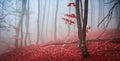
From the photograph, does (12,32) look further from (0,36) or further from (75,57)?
(75,57)

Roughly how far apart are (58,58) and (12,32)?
52.6m

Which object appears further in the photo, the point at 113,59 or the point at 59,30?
the point at 59,30

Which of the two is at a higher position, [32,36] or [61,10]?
[61,10]

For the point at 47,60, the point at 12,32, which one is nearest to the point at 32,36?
the point at 12,32

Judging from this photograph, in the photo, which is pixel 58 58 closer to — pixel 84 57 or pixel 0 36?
pixel 84 57

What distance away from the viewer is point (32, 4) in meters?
106

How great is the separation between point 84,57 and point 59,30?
52600 millimetres

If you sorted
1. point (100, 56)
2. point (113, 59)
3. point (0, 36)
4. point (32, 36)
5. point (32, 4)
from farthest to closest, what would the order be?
point (32, 4) < point (32, 36) < point (0, 36) < point (100, 56) < point (113, 59)

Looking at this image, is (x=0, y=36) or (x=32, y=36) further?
(x=32, y=36)

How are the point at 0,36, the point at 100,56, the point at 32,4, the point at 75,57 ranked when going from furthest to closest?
the point at 32,4
the point at 0,36
the point at 75,57
the point at 100,56

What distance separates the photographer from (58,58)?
14.0 metres

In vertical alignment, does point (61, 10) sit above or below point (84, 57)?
above

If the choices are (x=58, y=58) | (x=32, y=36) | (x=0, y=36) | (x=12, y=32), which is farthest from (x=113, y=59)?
(x=12, y=32)

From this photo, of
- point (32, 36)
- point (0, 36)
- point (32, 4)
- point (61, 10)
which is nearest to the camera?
Answer: point (0, 36)
